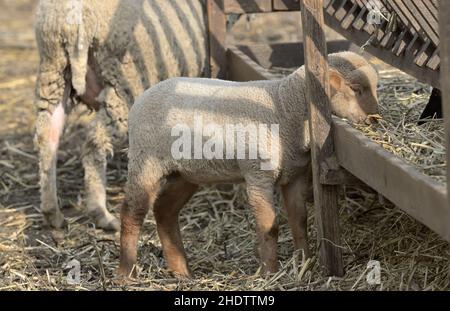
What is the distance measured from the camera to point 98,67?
6703 mm

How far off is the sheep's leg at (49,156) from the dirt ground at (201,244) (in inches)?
4.3

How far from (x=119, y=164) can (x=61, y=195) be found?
0.62 m

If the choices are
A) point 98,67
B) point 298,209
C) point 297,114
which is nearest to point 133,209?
point 298,209

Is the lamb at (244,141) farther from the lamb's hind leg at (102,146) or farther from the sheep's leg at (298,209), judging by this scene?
the lamb's hind leg at (102,146)

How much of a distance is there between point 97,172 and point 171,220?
1485mm

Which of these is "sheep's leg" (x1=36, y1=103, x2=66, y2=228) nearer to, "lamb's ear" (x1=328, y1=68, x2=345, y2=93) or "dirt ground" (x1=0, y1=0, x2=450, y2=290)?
"dirt ground" (x1=0, y1=0, x2=450, y2=290)

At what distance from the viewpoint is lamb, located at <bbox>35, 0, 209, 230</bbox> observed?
6551 millimetres

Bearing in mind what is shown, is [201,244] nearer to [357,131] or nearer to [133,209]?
[133,209]

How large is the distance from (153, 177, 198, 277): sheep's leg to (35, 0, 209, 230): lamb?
1.26 m

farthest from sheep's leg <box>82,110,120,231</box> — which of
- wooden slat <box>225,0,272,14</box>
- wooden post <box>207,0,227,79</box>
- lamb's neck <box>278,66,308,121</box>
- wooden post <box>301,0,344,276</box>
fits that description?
wooden post <box>301,0,344,276</box>

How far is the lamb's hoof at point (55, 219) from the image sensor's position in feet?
22.2

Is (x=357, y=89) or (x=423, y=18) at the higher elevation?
(x=423, y=18)
